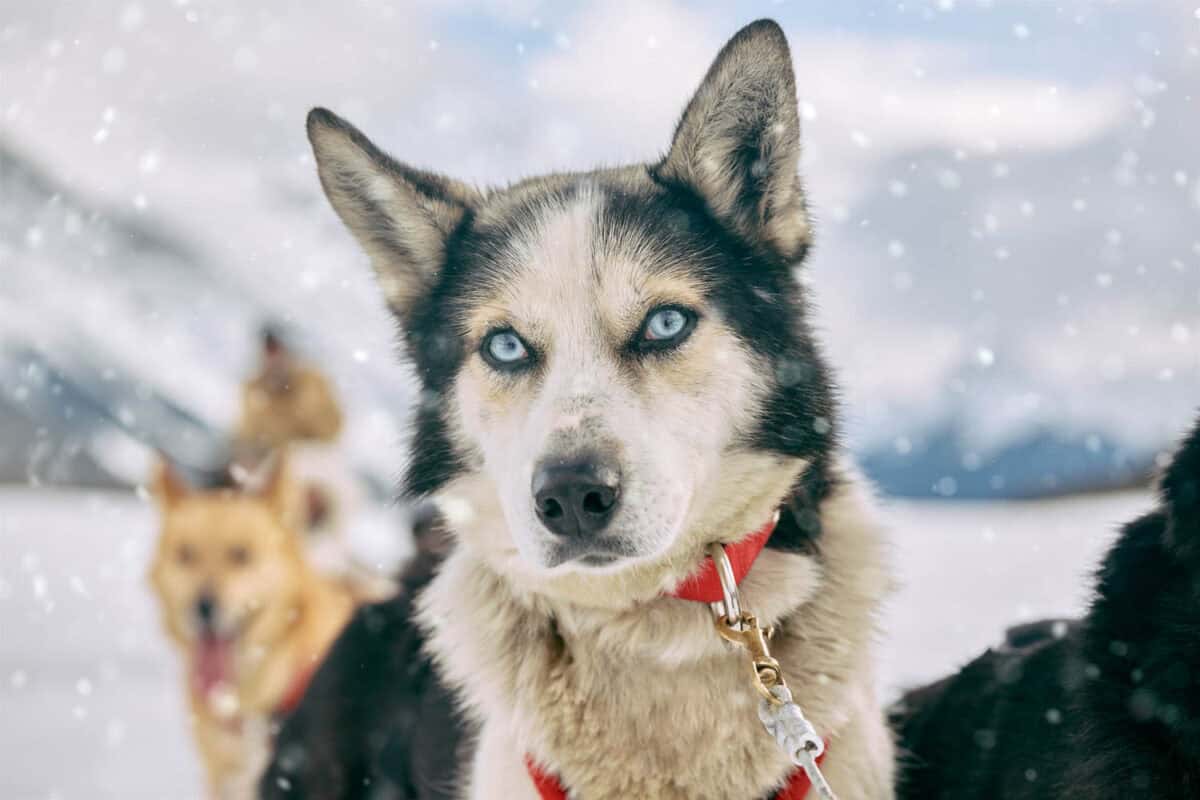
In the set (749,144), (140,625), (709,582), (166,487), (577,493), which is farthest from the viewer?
(140,625)

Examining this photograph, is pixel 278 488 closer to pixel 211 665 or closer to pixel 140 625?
pixel 211 665

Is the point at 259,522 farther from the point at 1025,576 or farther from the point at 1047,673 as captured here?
the point at 1025,576

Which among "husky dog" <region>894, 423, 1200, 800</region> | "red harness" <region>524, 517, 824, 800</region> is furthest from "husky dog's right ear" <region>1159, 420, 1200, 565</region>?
"red harness" <region>524, 517, 824, 800</region>

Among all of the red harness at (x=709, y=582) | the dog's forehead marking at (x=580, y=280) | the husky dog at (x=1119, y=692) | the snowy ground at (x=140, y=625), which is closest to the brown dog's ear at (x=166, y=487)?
the snowy ground at (x=140, y=625)

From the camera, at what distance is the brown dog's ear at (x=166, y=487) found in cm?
444

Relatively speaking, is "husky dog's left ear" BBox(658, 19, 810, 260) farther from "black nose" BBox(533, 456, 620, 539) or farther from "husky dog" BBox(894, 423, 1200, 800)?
"husky dog" BBox(894, 423, 1200, 800)

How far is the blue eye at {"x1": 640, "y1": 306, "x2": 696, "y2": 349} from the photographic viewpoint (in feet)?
5.85

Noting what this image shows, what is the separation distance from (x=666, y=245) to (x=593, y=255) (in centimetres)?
15

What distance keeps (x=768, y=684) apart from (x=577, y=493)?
0.51 metres

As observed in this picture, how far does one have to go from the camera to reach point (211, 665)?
4.35 m

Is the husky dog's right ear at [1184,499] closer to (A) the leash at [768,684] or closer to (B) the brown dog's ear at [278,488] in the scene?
(A) the leash at [768,684]

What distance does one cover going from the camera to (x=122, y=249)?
34.8 ft

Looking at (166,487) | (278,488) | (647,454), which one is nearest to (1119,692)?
(647,454)

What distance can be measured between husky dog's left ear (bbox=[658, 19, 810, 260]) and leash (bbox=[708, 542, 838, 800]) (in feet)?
2.17
